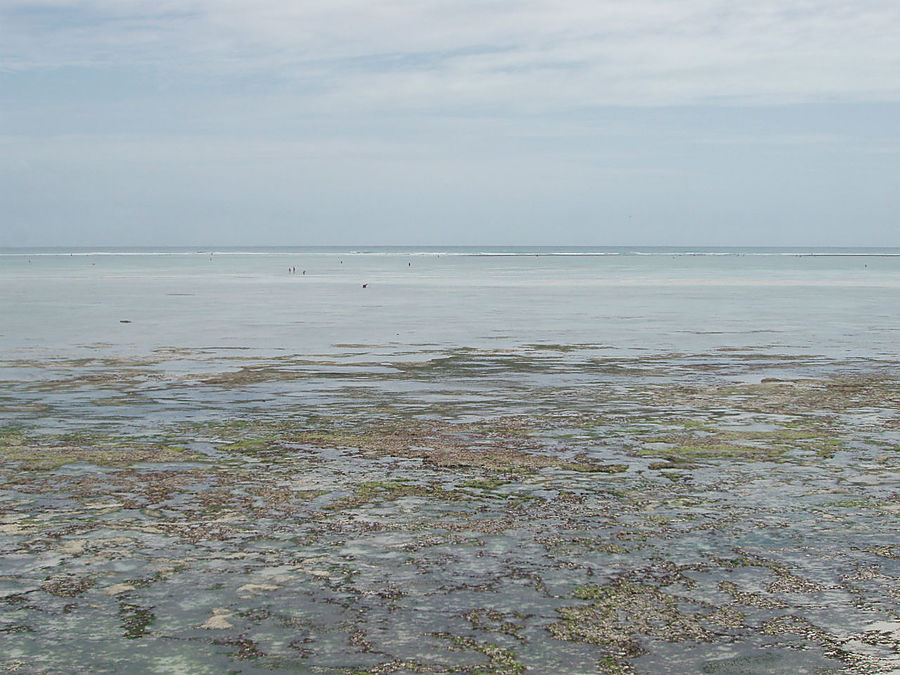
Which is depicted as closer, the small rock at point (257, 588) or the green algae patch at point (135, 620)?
the green algae patch at point (135, 620)

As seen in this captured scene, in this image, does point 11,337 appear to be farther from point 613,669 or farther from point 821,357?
point 613,669

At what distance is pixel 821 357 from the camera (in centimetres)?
2541

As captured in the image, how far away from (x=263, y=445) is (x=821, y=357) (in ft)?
53.1

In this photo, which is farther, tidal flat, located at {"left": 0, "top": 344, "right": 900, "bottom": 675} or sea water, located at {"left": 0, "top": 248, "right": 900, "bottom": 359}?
sea water, located at {"left": 0, "top": 248, "right": 900, "bottom": 359}

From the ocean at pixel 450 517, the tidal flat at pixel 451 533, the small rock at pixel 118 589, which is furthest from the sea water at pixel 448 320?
the small rock at pixel 118 589

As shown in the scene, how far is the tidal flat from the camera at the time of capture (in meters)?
6.96

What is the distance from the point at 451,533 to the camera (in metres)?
9.53

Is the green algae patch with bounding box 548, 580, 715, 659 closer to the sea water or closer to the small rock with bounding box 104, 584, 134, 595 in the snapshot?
the small rock with bounding box 104, 584, 134, 595

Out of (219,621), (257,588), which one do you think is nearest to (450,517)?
(257,588)

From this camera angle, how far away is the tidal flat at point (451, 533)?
274 inches

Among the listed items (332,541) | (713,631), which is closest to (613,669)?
(713,631)

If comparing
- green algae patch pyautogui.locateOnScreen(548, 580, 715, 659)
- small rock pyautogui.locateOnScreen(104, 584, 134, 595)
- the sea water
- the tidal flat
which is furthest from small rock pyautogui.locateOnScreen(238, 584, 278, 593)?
the sea water

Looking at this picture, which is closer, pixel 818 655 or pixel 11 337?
pixel 818 655

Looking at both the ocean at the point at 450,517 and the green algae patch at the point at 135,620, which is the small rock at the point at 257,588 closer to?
the ocean at the point at 450,517
